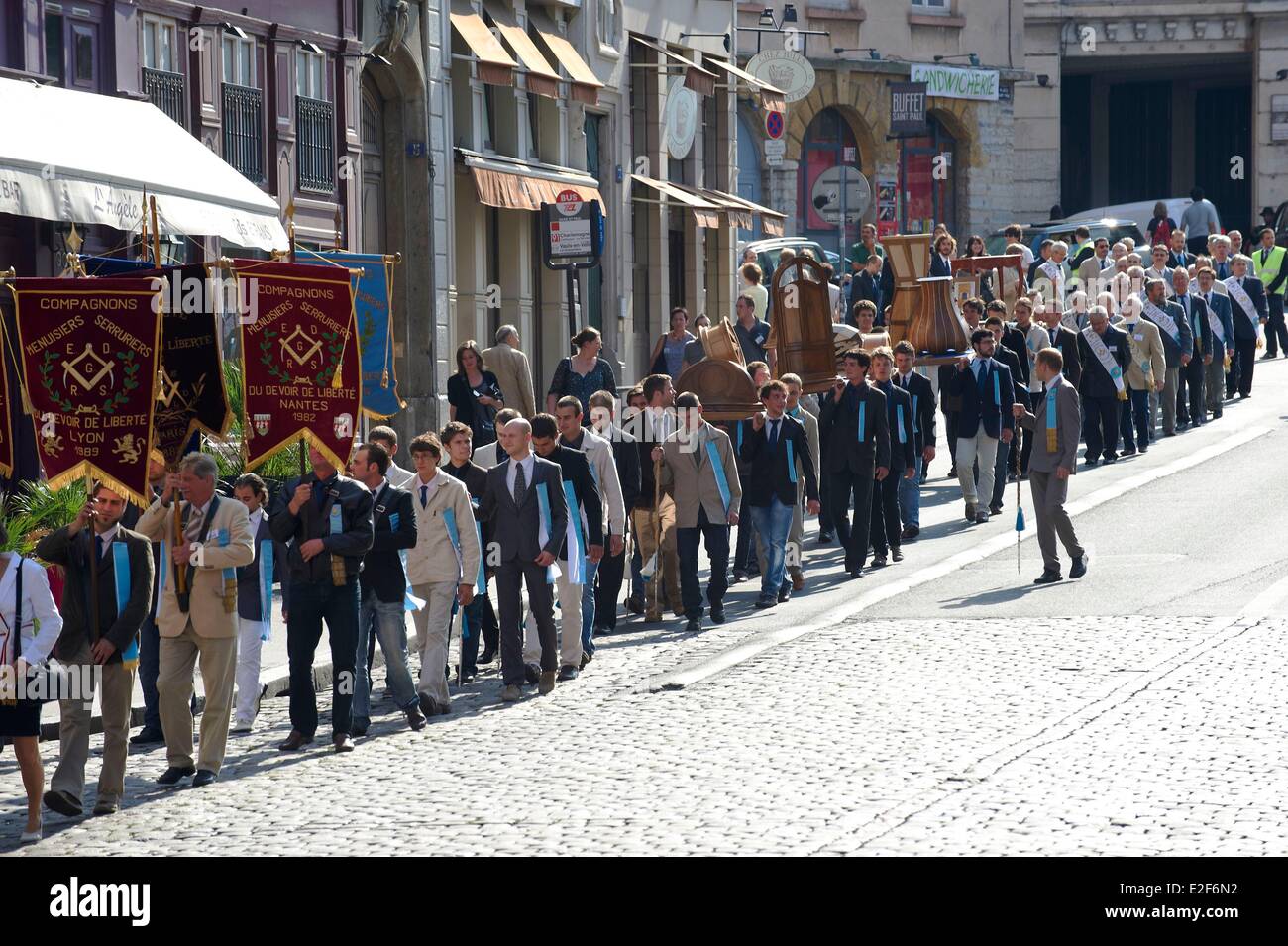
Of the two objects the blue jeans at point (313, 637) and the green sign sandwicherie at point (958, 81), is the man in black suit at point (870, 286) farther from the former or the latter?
the green sign sandwicherie at point (958, 81)

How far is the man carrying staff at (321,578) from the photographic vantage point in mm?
13227

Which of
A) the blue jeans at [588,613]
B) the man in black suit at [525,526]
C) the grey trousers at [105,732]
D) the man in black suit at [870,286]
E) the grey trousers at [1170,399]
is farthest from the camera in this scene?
the man in black suit at [870,286]

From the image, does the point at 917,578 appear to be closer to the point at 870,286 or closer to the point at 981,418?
the point at 981,418

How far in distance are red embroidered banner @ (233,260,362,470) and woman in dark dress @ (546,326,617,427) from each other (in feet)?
17.8

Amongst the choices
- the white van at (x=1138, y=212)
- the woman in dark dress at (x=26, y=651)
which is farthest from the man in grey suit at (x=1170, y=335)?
the white van at (x=1138, y=212)

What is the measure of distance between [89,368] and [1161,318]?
1720cm

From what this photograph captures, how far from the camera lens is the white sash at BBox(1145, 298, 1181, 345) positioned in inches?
1094

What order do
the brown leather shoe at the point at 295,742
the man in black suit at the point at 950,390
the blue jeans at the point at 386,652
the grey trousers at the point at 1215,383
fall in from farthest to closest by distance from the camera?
the grey trousers at the point at 1215,383
the man in black suit at the point at 950,390
the blue jeans at the point at 386,652
the brown leather shoe at the point at 295,742

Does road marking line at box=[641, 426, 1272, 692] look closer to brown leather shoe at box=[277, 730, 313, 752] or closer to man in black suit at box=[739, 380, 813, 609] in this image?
man in black suit at box=[739, 380, 813, 609]

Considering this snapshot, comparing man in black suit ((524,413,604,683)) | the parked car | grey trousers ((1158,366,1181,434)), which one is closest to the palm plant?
man in black suit ((524,413,604,683))

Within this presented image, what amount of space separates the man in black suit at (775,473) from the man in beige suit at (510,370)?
3750mm

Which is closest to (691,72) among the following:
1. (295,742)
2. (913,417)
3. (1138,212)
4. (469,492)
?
(1138,212)

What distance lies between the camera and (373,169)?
89.8 ft

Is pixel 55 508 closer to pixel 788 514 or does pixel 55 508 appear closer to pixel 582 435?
pixel 582 435
